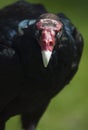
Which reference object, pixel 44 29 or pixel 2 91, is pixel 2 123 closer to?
pixel 2 91

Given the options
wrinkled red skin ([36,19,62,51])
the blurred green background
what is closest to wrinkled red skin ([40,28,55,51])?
wrinkled red skin ([36,19,62,51])

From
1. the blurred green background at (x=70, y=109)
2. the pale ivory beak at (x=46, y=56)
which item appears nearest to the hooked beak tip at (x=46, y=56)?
the pale ivory beak at (x=46, y=56)

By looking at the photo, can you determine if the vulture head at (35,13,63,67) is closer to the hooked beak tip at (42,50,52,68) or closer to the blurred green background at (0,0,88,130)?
the hooked beak tip at (42,50,52,68)

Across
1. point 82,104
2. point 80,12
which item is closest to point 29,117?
point 82,104

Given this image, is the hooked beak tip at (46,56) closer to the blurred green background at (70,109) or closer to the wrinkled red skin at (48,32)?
the wrinkled red skin at (48,32)

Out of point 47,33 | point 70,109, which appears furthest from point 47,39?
point 70,109

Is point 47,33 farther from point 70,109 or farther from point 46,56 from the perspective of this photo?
point 70,109

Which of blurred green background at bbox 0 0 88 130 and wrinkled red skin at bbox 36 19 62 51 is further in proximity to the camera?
blurred green background at bbox 0 0 88 130

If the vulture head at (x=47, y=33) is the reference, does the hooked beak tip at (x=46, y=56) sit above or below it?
below

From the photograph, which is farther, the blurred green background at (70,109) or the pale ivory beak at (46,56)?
the blurred green background at (70,109)
